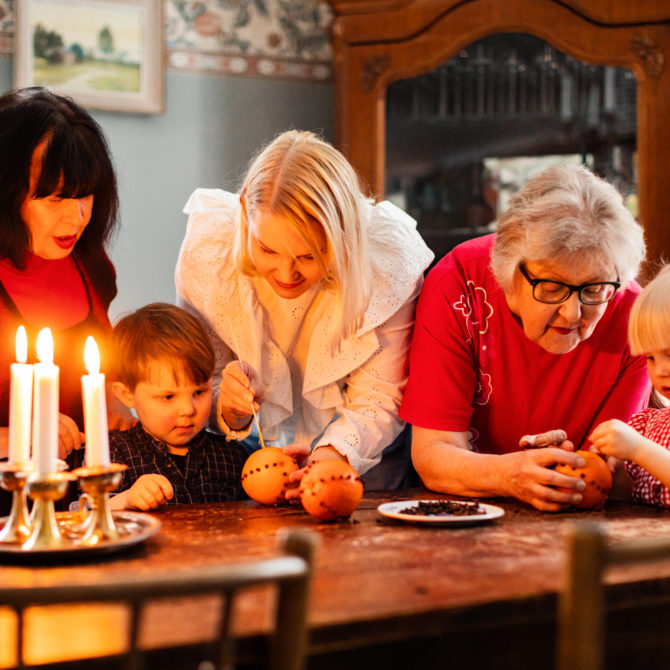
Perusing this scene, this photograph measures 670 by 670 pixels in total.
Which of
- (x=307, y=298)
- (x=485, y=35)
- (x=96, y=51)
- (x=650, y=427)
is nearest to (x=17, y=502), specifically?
(x=307, y=298)

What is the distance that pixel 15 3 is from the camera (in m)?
3.16

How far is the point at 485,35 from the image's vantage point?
3.30 meters

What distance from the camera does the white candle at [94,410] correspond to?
3.89ft

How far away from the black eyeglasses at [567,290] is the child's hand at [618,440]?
22 centimetres

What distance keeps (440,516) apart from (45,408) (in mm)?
620

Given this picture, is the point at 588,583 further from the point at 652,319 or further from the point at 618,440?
the point at 652,319

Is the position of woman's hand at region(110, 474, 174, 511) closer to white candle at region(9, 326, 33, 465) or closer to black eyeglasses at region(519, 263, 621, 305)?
white candle at region(9, 326, 33, 465)

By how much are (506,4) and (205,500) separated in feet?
6.91

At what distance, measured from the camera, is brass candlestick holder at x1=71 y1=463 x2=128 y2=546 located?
1185 millimetres

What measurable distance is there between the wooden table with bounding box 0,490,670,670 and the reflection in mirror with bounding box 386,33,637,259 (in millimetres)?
2070

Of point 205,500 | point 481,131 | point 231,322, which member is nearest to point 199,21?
point 481,131

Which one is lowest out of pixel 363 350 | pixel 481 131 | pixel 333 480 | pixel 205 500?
pixel 205 500

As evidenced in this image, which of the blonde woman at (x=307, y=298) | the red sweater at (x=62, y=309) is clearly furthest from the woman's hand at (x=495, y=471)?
the red sweater at (x=62, y=309)

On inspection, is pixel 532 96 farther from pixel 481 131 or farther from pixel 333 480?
pixel 333 480
